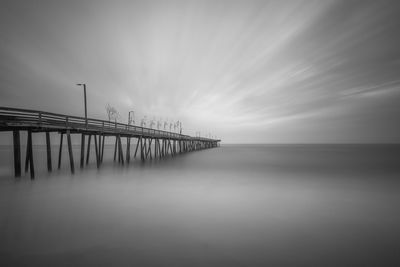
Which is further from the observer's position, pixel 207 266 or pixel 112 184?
pixel 112 184

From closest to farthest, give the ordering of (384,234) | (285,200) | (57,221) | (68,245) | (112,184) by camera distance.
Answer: (68,245), (384,234), (57,221), (285,200), (112,184)

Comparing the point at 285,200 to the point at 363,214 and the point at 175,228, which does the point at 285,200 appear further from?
the point at 175,228

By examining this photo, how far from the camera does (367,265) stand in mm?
3520

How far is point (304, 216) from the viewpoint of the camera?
605 cm

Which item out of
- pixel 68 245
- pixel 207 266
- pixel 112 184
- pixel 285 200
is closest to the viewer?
pixel 207 266

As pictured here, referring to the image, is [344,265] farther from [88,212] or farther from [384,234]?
[88,212]

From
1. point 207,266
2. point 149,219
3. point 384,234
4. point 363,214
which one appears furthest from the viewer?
point 363,214

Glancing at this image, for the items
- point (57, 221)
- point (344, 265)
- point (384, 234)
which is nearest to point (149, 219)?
Answer: point (57, 221)

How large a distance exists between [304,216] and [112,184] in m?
10.3

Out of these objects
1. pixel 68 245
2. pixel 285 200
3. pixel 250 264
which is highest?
pixel 68 245

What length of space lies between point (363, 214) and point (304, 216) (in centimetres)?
252

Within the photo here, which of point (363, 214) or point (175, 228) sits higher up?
point (175, 228)

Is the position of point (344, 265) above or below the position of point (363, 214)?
above

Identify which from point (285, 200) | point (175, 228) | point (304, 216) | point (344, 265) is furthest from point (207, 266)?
point (285, 200)
